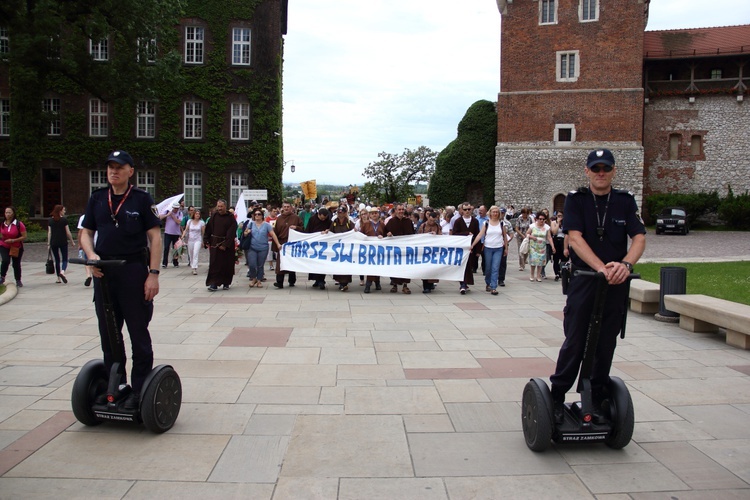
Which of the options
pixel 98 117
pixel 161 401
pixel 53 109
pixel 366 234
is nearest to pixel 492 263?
pixel 366 234

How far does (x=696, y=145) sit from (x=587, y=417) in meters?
49.3

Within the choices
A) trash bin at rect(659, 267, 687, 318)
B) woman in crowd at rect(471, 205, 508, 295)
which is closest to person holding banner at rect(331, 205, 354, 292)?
woman in crowd at rect(471, 205, 508, 295)

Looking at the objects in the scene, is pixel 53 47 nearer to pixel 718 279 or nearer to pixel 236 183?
pixel 236 183

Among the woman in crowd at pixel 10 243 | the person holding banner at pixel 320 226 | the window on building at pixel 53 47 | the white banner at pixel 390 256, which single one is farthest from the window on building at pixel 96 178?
the white banner at pixel 390 256

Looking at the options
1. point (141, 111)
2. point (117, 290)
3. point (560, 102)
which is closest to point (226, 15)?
point (141, 111)

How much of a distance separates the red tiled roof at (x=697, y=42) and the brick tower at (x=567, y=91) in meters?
5.07

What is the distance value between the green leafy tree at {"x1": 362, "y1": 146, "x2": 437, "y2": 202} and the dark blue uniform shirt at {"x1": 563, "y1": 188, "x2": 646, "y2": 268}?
67.4 m

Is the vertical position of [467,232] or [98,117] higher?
[98,117]

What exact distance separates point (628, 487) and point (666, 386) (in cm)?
274

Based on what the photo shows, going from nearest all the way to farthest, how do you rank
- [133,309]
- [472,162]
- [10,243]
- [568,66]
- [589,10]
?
[133,309], [10,243], [589,10], [568,66], [472,162]

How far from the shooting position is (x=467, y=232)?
48.8 feet

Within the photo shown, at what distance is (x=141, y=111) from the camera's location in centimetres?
3728

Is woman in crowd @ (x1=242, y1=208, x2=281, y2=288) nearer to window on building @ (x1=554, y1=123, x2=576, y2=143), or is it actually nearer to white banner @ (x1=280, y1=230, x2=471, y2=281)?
white banner @ (x1=280, y1=230, x2=471, y2=281)

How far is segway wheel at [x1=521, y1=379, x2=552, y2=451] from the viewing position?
4480 mm
